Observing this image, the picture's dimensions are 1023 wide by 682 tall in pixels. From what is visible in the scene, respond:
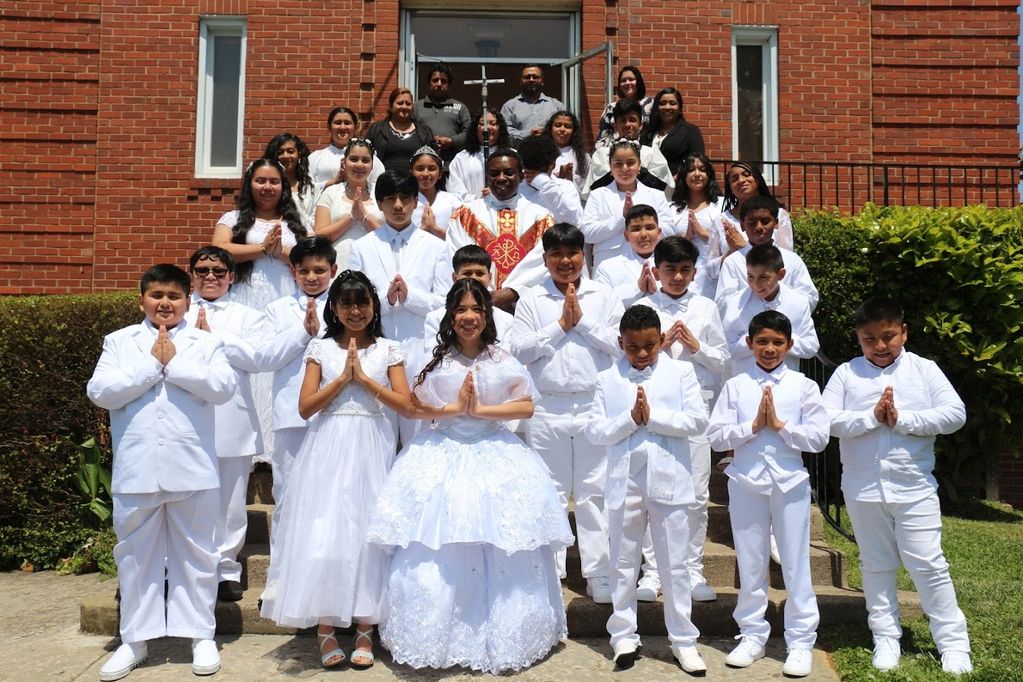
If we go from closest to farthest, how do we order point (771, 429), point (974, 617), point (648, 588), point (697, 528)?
1. point (771, 429)
2. point (697, 528)
3. point (648, 588)
4. point (974, 617)

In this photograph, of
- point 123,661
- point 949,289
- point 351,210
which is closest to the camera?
point 123,661

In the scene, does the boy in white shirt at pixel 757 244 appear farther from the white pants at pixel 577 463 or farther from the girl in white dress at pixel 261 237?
the girl in white dress at pixel 261 237

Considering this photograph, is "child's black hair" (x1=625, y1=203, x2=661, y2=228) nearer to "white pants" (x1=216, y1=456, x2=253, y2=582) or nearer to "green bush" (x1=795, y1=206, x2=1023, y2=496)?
"white pants" (x1=216, y1=456, x2=253, y2=582)

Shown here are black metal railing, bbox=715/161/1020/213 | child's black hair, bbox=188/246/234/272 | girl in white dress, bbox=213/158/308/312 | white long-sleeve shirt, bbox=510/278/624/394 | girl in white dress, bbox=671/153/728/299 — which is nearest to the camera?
white long-sleeve shirt, bbox=510/278/624/394

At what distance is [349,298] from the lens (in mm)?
5109

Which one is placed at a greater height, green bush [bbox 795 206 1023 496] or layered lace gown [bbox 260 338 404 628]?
green bush [bbox 795 206 1023 496]

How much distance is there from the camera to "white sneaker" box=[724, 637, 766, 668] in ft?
15.9

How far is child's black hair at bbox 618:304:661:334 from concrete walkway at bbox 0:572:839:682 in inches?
65.9

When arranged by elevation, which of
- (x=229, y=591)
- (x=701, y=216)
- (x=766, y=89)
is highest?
(x=766, y=89)

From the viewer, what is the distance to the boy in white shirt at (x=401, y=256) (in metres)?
6.26

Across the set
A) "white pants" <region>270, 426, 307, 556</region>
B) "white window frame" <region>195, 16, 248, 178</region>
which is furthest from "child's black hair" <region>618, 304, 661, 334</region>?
"white window frame" <region>195, 16, 248, 178</region>

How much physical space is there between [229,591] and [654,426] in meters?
2.55

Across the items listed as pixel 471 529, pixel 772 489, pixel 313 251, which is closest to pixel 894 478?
pixel 772 489

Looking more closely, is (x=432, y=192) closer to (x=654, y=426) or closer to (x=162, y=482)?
(x=654, y=426)
